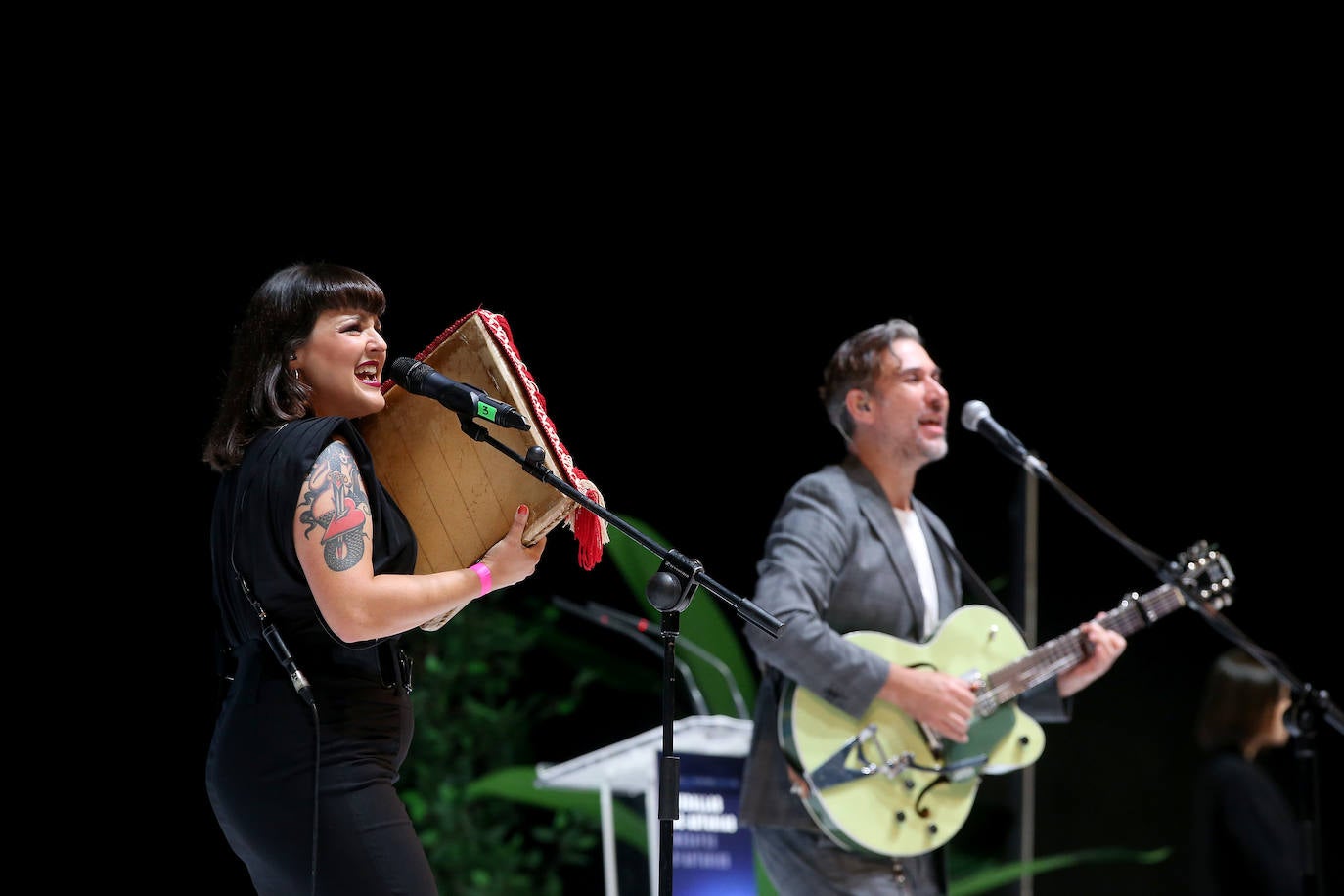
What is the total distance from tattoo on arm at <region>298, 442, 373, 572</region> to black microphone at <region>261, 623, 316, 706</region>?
0.15m

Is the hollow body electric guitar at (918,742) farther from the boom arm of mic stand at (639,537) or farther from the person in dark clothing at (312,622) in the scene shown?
the person in dark clothing at (312,622)

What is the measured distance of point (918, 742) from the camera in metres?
3.26

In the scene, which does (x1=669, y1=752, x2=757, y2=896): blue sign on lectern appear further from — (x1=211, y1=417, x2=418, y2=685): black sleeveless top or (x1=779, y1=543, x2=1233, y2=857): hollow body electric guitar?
(x1=211, y1=417, x2=418, y2=685): black sleeveless top

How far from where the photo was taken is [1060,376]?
19.1 feet

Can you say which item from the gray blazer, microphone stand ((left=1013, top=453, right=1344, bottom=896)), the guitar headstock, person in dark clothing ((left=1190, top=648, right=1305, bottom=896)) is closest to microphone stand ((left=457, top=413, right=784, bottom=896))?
the gray blazer

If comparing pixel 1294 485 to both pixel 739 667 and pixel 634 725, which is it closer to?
pixel 739 667

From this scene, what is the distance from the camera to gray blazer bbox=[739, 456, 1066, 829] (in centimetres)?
311

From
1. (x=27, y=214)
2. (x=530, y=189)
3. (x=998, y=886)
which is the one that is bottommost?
(x=998, y=886)

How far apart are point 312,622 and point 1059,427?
4.40m

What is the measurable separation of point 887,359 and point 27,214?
2620 mm

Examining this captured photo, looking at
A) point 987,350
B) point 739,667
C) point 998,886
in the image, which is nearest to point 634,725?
point 739,667

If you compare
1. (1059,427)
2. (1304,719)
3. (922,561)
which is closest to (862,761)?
(922,561)

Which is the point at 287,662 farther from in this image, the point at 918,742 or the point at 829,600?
the point at 918,742

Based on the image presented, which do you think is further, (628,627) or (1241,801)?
(1241,801)
